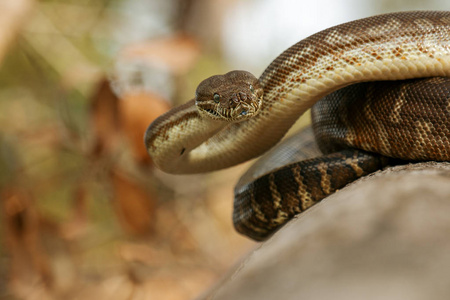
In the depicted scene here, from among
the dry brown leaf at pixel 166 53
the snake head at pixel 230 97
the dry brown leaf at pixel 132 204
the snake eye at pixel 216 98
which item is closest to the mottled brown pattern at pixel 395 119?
the snake head at pixel 230 97

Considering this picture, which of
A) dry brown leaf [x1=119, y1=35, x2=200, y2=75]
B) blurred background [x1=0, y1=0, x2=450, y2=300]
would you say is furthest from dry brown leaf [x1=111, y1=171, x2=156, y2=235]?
dry brown leaf [x1=119, y1=35, x2=200, y2=75]

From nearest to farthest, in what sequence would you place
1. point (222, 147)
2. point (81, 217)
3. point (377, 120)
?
point (377, 120) < point (222, 147) < point (81, 217)

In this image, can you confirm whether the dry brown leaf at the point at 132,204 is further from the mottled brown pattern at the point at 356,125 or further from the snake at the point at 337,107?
the mottled brown pattern at the point at 356,125

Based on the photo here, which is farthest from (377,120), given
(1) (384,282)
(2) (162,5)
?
(2) (162,5)

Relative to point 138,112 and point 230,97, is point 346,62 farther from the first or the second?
point 138,112

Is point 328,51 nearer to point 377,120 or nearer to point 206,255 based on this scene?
point 377,120

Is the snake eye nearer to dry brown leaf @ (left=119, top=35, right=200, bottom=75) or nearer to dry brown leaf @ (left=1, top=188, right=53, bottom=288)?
dry brown leaf @ (left=119, top=35, right=200, bottom=75)

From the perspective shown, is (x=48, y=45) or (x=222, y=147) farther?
(x=48, y=45)

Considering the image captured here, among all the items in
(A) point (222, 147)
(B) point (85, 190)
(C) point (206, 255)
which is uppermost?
(A) point (222, 147)
